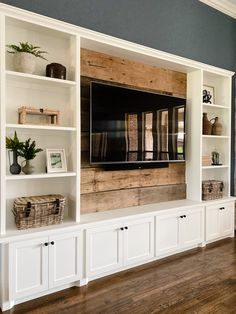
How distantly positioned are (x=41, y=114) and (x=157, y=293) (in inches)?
76.2

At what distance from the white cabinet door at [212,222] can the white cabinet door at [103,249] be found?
1.45 m

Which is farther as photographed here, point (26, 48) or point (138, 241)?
point (138, 241)

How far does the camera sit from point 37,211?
240 centimetres

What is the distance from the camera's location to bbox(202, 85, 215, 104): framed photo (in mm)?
3952

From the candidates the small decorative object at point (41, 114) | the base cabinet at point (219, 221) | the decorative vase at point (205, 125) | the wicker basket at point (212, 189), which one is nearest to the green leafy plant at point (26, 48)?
the small decorative object at point (41, 114)

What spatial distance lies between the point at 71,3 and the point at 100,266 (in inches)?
101

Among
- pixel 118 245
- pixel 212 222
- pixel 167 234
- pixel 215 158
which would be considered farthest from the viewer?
pixel 215 158

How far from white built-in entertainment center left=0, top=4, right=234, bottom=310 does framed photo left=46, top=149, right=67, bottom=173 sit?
7cm

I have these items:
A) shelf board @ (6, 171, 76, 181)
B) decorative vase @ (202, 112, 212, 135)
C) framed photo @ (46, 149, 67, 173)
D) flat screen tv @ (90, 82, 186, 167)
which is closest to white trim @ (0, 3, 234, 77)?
flat screen tv @ (90, 82, 186, 167)

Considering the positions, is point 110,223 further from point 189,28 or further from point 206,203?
point 189,28

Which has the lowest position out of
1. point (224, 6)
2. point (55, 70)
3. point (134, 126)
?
point (134, 126)

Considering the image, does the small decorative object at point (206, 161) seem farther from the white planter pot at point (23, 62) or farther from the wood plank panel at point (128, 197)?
the white planter pot at point (23, 62)

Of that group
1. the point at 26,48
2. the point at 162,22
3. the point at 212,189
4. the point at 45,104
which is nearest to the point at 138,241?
the point at 212,189

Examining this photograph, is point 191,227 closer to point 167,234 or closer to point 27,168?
point 167,234
